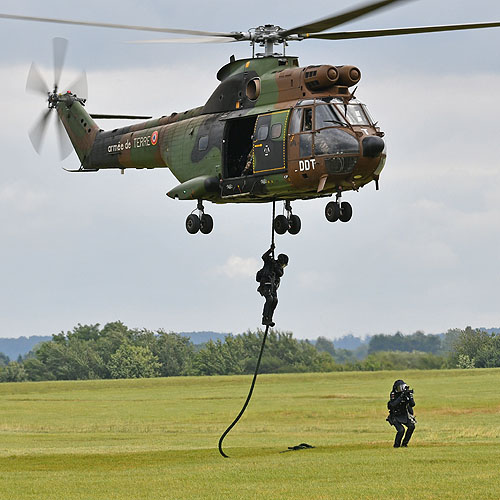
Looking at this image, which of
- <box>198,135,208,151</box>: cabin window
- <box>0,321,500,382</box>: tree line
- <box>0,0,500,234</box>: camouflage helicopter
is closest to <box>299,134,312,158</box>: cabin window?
<box>0,0,500,234</box>: camouflage helicopter

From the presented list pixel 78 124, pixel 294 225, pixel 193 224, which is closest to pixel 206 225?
pixel 193 224

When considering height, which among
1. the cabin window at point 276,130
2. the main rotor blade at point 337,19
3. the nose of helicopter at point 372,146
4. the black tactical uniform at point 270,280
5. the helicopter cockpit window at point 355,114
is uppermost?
the main rotor blade at point 337,19

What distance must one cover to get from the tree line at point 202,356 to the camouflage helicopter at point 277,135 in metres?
71.2

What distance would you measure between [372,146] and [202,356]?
3776 inches

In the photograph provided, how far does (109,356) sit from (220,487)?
104974mm

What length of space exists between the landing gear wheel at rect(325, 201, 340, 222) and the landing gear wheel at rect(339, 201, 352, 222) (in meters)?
0.11

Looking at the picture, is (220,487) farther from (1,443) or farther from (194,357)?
(194,357)

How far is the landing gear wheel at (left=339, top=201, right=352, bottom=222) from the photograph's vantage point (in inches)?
987

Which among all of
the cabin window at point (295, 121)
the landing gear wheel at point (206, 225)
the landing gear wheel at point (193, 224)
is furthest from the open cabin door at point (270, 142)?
the landing gear wheel at point (193, 224)

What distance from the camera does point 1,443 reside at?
46188 mm

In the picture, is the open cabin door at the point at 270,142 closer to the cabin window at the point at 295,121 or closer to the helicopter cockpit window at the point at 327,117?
the cabin window at the point at 295,121

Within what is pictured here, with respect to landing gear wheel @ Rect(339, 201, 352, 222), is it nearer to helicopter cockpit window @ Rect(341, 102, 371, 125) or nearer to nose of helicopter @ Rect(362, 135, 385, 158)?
nose of helicopter @ Rect(362, 135, 385, 158)

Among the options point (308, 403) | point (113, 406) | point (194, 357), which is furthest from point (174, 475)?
point (194, 357)

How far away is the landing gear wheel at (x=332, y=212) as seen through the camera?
24984 millimetres
